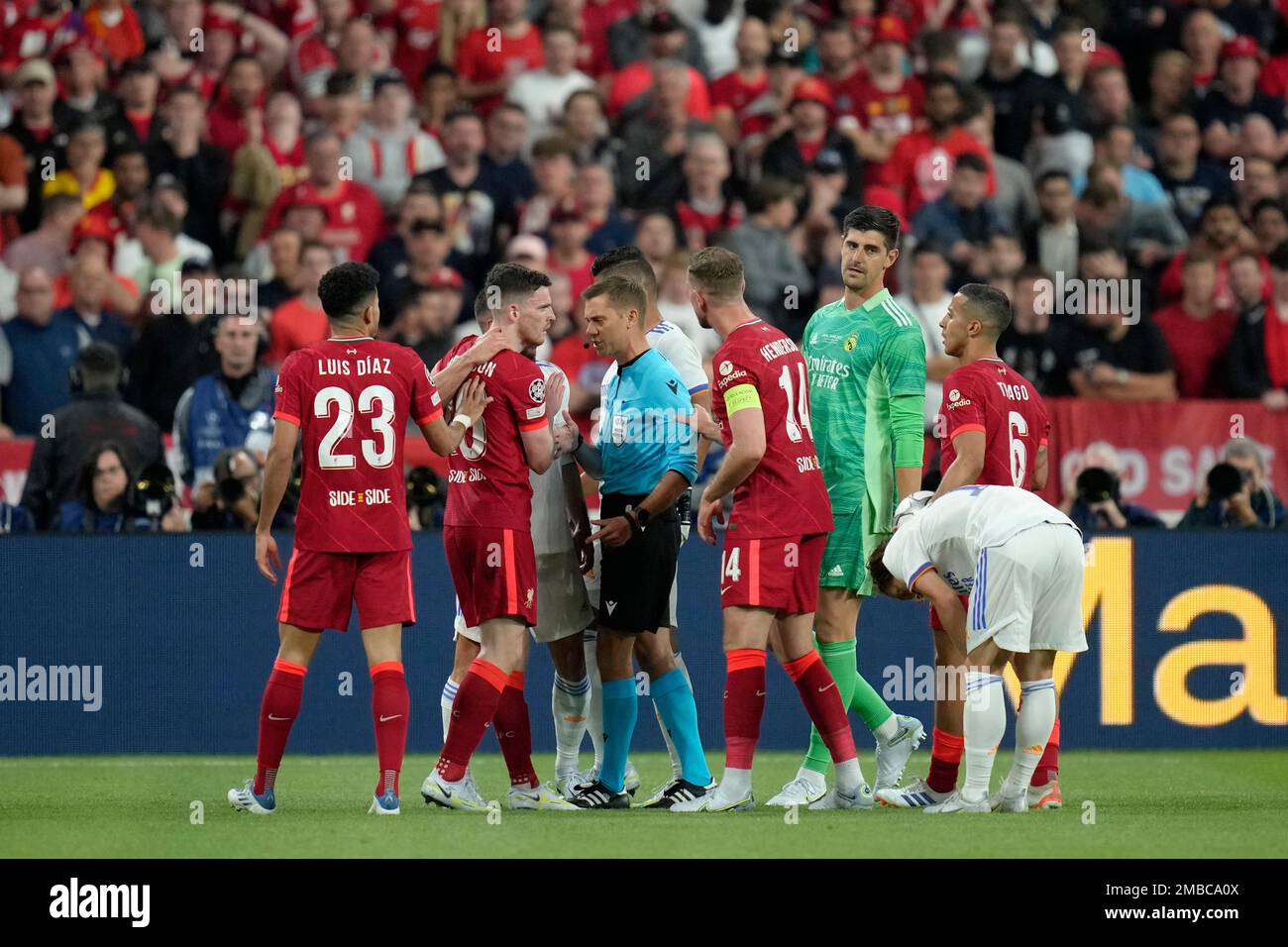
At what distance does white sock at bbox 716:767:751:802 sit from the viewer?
28.6 ft

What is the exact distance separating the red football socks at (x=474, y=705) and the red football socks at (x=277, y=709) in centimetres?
65

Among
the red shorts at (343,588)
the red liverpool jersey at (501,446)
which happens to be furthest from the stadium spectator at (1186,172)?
the red shorts at (343,588)

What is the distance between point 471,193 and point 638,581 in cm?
769

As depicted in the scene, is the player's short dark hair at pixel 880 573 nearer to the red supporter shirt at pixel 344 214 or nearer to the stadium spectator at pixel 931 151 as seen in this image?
the red supporter shirt at pixel 344 214

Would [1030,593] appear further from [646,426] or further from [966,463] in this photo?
[646,426]

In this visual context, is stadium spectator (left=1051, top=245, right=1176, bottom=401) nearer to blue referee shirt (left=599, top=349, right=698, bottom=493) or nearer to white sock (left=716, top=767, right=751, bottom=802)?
blue referee shirt (left=599, top=349, right=698, bottom=493)

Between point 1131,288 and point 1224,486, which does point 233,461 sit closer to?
point 1224,486

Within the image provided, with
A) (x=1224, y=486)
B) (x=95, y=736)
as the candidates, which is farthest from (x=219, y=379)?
(x=1224, y=486)

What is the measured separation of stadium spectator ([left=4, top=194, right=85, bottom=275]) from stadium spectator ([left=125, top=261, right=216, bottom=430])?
4.71 feet

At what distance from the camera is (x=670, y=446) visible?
8.91 metres

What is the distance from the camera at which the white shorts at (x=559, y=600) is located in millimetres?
9141

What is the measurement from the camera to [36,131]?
52.5ft

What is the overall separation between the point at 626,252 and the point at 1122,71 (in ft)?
31.1

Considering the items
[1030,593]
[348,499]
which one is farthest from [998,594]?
[348,499]
